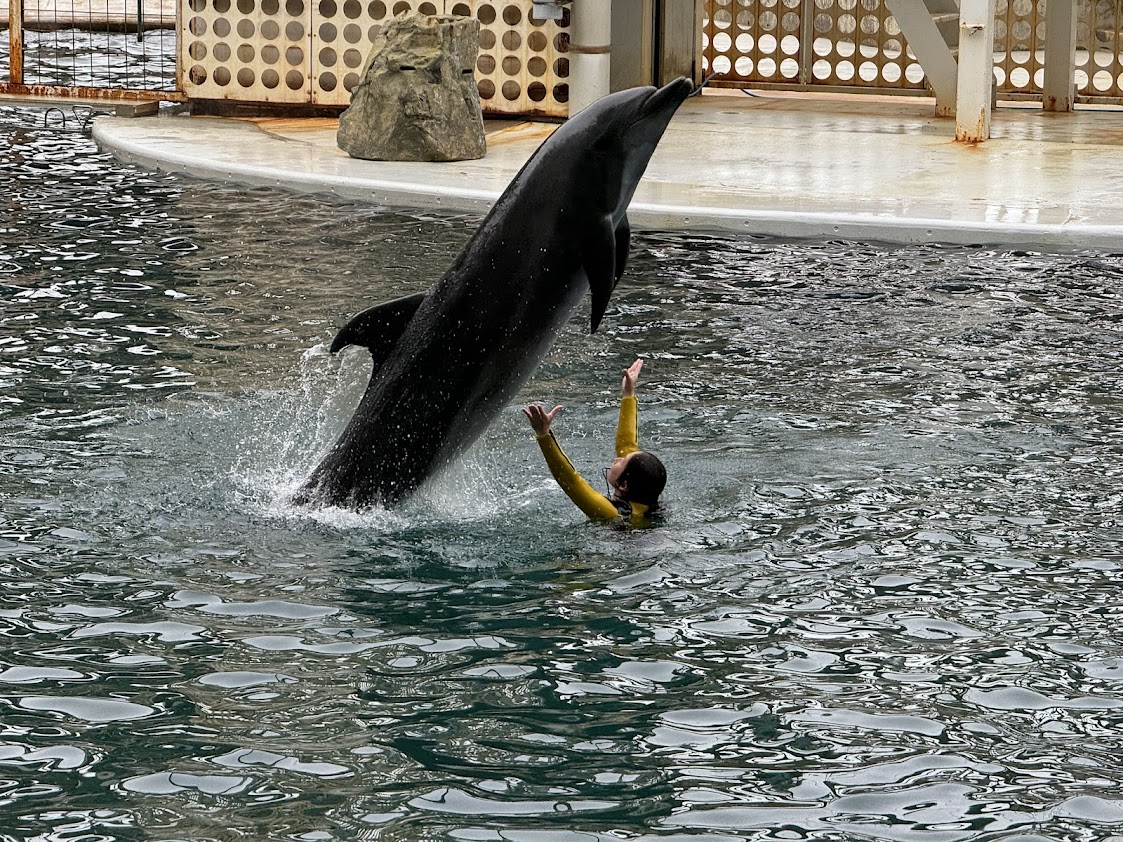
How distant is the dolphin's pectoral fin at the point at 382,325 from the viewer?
6.29 m

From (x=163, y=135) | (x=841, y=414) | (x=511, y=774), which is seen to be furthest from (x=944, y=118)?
(x=511, y=774)

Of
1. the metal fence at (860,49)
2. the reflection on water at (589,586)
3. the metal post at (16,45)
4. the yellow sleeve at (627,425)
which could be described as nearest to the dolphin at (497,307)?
the reflection on water at (589,586)

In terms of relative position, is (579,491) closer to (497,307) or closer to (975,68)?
(497,307)

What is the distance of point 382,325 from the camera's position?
638 centimetres

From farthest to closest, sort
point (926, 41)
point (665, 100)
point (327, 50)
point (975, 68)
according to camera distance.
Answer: point (327, 50) < point (926, 41) < point (975, 68) < point (665, 100)

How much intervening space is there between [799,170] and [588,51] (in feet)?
10.0

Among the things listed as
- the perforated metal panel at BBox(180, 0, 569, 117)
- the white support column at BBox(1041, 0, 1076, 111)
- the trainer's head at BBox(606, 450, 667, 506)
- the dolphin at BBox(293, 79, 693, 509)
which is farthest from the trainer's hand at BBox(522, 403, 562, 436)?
the white support column at BBox(1041, 0, 1076, 111)

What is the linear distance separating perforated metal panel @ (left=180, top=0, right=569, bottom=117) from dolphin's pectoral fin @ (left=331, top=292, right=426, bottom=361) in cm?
1047

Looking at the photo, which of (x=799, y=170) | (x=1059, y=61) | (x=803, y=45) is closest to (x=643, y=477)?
(x=799, y=170)

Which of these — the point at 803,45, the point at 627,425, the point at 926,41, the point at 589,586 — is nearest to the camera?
the point at 589,586

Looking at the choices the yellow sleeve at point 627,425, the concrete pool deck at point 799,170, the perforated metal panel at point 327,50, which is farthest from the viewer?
the perforated metal panel at point 327,50

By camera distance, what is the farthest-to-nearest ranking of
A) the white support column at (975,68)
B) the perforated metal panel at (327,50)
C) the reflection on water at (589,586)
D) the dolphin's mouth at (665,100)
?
the perforated metal panel at (327,50), the white support column at (975,68), the dolphin's mouth at (665,100), the reflection on water at (589,586)

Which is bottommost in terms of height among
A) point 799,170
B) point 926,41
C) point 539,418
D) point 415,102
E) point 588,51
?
point 539,418

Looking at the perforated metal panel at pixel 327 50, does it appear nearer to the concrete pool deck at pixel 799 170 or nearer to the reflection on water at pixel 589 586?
the concrete pool deck at pixel 799 170
